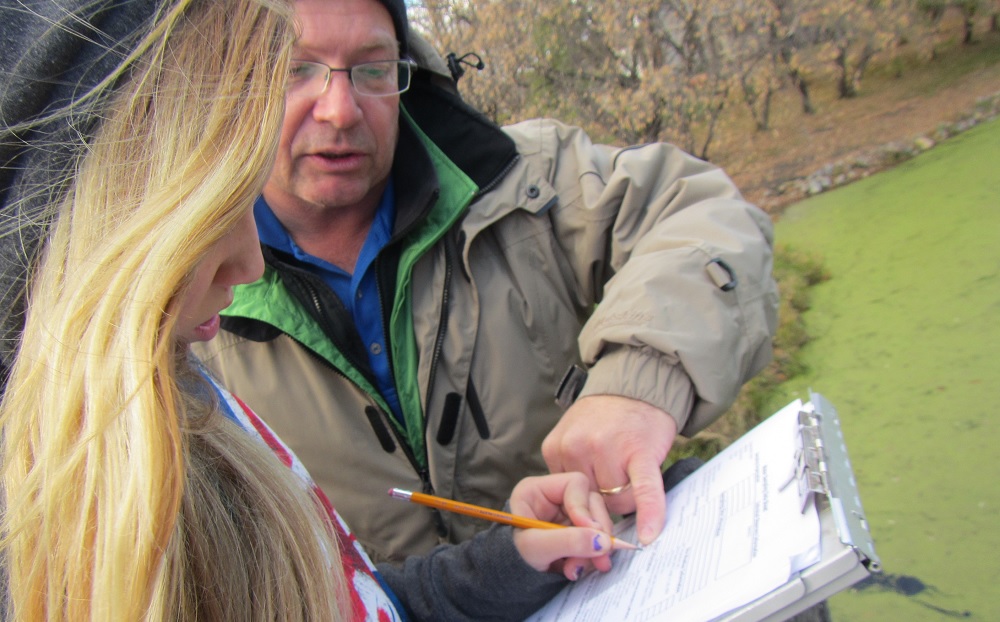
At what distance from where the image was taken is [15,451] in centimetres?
56

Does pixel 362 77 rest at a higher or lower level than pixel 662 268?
higher

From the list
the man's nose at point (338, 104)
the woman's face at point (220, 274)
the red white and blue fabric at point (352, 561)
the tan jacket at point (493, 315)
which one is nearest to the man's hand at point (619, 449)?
the tan jacket at point (493, 315)

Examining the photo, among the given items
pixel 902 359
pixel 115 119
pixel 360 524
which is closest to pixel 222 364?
pixel 360 524

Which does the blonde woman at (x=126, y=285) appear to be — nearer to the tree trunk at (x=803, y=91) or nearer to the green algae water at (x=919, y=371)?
the green algae water at (x=919, y=371)

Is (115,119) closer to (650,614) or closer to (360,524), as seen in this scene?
(650,614)

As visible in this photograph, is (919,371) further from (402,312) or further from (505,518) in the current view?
(505,518)

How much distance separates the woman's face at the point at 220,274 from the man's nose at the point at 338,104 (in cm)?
75

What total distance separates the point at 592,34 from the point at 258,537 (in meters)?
5.61

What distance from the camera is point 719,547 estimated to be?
2.51ft

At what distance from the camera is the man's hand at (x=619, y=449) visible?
0.98 m

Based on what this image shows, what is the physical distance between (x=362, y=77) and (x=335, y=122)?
0.13 m

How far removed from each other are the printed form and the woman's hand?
3 cm

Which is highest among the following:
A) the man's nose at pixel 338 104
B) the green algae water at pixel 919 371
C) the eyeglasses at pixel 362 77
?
the eyeglasses at pixel 362 77

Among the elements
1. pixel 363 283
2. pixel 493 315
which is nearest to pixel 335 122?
pixel 363 283
